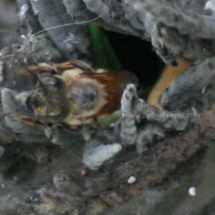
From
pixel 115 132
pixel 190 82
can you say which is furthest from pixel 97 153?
pixel 190 82

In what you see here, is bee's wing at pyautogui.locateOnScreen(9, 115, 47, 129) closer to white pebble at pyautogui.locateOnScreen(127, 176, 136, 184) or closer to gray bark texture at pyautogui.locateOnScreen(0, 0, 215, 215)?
gray bark texture at pyautogui.locateOnScreen(0, 0, 215, 215)

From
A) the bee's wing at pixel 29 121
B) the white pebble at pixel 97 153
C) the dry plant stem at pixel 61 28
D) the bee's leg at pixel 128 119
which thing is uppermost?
the dry plant stem at pixel 61 28

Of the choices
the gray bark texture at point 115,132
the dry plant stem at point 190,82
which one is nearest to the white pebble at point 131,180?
the gray bark texture at point 115,132

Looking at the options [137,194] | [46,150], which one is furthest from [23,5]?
[137,194]

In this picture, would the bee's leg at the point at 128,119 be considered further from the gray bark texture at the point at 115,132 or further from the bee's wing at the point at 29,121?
the bee's wing at the point at 29,121

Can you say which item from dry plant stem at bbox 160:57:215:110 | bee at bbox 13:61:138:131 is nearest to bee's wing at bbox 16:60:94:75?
bee at bbox 13:61:138:131

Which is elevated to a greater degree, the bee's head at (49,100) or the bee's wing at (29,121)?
the bee's head at (49,100)
